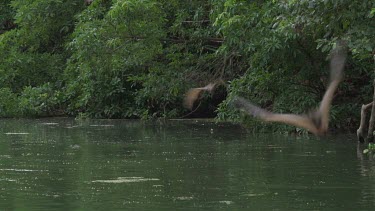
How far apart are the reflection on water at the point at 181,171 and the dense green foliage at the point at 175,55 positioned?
1.37 m

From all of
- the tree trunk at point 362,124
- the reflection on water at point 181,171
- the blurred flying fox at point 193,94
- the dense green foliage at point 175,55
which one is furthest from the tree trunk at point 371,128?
the blurred flying fox at point 193,94

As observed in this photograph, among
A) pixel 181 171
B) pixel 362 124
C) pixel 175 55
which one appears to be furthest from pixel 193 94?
pixel 181 171

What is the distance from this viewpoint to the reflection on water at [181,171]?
34.6 ft

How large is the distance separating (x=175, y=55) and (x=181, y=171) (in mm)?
10694

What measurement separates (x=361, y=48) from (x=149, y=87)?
972cm

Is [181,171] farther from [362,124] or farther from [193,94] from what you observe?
[193,94]

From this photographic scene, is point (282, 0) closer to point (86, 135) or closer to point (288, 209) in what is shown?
point (86, 135)

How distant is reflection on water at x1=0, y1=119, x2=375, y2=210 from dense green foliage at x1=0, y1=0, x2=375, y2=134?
1370 millimetres

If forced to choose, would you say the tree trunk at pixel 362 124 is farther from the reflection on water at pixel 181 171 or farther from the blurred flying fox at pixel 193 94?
the blurred flying fox at pixel 193 94

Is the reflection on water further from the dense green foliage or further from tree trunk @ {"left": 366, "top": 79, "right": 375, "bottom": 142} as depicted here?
the dense green foliage

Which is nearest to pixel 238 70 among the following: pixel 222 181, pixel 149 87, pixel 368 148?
pixel 149 87

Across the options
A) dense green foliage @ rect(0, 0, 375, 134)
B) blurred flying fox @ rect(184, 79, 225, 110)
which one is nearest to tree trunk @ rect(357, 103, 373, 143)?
dense green foliage @ rect(0, 0, 375, 134)

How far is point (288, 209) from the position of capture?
992cm

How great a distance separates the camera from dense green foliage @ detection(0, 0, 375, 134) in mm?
16922
